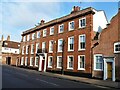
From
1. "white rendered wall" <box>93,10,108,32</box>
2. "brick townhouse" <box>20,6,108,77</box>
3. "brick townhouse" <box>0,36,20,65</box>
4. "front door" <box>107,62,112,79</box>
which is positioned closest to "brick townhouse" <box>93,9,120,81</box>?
"front door" <box>107,62,112,79</box>

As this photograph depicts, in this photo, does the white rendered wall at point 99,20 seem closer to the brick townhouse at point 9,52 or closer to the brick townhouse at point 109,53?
the brick townhouse at point 109,53

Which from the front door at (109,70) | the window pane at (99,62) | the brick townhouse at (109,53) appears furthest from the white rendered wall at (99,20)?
the front door at (109,70)

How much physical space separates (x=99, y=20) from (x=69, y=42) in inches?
228

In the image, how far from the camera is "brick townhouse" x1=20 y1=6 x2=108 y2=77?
26.5 metres

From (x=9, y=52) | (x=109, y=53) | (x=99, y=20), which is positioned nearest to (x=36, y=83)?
(x=109, y=53)

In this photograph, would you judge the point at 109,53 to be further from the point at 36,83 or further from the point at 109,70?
the point at 36,83

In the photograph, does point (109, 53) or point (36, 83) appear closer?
point (36, 83)

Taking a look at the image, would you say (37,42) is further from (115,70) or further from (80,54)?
(115,70)

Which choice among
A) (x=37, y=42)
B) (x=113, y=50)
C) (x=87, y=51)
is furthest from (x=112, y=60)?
(x=37, y=42)

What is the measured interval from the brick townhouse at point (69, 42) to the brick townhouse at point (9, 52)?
2071 cm

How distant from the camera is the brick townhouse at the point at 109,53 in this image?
2192 centimetres

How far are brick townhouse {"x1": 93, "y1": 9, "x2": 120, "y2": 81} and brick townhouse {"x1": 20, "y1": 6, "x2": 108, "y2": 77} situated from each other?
149cm

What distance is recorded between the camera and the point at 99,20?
28.3 meters

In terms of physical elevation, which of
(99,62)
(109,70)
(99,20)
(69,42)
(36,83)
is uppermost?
(99,20)
